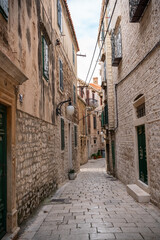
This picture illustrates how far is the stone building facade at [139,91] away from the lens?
591 centimetres

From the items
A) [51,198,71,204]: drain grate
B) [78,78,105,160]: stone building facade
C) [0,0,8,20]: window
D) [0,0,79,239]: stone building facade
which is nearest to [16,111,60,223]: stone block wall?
[0,0,79,239]: stone building facade

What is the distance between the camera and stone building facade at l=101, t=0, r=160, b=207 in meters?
5.91

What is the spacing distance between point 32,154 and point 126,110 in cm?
509

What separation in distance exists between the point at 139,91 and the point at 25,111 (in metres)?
3.89

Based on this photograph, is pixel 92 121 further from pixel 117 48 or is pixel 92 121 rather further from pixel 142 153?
pixel 142 153

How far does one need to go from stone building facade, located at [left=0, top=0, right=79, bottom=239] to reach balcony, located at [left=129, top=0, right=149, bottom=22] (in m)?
2.74

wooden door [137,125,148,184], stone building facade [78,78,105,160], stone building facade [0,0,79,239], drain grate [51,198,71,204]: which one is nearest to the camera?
stone building facade [0,0,79,239]

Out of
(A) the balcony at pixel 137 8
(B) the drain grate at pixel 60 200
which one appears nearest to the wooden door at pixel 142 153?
(B) the drain grate at pixel 60 200

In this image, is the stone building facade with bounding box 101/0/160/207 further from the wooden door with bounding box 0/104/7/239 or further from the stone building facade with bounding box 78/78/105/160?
the stone building facade with bounding box 78/78/105/160

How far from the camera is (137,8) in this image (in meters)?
6.42

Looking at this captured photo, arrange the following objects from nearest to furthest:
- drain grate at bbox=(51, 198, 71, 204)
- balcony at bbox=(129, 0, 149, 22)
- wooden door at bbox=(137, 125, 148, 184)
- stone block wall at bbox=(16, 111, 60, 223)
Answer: stone block wall at bbox=(16, 111, 60, 223), balcony at bbox=(129, 0, 149, 22), drain grate at bbox=(51, 198, 71, 204), wooden door at bbox=(137, 125, 148, 184)

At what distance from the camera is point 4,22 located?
3973 mm

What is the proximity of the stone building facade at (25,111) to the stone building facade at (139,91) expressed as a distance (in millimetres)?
2405

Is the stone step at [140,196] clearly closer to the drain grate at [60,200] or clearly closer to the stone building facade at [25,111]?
the drain grate at [60,200]
